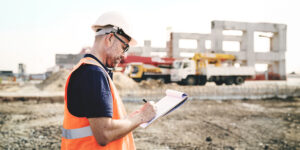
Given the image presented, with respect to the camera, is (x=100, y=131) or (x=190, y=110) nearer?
(x=100, y=131)

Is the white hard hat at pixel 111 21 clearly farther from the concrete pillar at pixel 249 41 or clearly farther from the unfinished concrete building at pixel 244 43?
the concrete pillar at pixel 249 41

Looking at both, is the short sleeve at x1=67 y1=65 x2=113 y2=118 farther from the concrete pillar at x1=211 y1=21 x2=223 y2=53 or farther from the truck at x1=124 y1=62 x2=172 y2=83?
the concrete pillar at x1=211 y1=21 x2=223 y2=53

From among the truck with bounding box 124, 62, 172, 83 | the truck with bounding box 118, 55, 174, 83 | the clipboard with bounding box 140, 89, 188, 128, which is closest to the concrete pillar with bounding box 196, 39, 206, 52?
the truck with bounding box 118, 55, 174, 83

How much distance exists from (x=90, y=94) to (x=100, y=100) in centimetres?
6

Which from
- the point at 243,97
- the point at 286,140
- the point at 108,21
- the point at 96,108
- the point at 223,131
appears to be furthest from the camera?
the point at 243,97

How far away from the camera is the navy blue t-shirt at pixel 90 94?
1.02 meters

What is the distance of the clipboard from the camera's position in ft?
4.12

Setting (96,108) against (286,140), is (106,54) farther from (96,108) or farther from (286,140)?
(286,140)

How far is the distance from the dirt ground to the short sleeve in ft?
10.4

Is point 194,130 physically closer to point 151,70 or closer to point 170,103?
point 170,103

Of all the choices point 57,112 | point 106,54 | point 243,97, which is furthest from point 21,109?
point 243,97

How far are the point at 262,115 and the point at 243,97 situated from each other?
11.7 feet

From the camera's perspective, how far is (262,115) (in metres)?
6.95

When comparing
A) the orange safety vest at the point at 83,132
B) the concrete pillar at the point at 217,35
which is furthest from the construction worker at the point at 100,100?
the concrete pillar at the point at 217,35
